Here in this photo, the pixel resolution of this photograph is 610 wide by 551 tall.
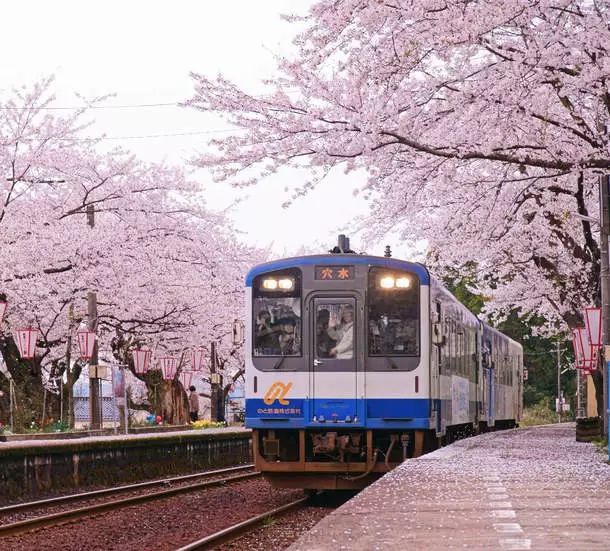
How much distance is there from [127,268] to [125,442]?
32.3 ft

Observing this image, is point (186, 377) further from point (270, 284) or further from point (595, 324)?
A: point (270, 284)

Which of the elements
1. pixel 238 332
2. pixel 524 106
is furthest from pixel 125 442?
pixel 524 106

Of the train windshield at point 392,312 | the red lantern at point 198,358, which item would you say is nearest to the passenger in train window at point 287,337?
the train windshield at point 392,312

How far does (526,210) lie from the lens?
22.8 meters

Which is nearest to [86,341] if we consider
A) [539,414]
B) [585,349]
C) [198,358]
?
[585,349]

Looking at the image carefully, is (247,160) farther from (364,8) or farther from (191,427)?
(191,427)

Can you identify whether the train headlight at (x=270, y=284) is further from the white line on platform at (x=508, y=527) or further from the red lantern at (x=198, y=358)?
the red lantern at (x=198, y=358)

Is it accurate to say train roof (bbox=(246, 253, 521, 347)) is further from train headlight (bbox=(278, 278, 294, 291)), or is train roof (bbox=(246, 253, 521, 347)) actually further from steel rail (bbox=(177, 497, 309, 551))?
steel rail (bbox=(177, 497, 309, 551))

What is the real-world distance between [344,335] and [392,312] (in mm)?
579

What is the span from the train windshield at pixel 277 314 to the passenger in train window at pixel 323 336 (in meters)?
0.20

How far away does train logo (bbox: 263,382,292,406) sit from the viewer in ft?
43.8

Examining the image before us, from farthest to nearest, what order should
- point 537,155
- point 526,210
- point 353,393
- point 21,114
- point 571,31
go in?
point 21,114 → point 526,210 → point 537,155 → point 353,393 → point 571,31

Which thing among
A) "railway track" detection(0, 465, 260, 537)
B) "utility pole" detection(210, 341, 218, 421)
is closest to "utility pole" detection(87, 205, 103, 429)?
"railway track" detection(0, 465, 260, 537)

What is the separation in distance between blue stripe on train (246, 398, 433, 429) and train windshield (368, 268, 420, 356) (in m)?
0.54
